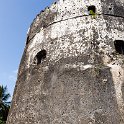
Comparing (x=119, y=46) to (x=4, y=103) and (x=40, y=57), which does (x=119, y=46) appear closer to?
(x=40, y=57)

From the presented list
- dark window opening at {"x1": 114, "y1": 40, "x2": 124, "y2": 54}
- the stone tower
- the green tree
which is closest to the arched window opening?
the stone tower

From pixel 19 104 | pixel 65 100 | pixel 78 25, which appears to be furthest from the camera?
pixel 78 25

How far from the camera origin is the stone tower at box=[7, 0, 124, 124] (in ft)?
24.4

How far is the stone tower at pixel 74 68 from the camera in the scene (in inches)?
293

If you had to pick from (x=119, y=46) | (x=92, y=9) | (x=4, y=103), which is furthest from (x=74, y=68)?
(x=4, y=103)

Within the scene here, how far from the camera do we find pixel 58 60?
8.92m

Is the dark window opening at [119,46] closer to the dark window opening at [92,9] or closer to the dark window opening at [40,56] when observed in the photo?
the dark window opening at [92,9]

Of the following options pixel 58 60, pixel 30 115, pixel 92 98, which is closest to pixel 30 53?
pixel 58 60

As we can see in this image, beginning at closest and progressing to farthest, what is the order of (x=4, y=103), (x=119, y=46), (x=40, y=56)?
1. (x=119, y=46)
2. (x=40, y=56)
3. (x=4, y=103)

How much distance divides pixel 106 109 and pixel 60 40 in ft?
10.8

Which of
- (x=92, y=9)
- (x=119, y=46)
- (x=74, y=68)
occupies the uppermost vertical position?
(x=92, y=9)

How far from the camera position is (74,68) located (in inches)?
330

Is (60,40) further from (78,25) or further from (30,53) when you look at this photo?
(30,53)

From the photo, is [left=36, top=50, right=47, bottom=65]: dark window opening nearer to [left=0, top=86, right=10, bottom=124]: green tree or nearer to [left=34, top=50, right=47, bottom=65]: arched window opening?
[left=34, top=50, right=47, bottom=65]: arched window opening
